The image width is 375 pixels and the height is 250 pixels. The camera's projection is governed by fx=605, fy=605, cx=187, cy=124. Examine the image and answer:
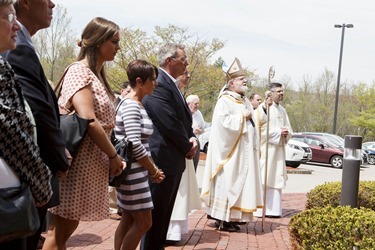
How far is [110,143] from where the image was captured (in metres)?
3.69

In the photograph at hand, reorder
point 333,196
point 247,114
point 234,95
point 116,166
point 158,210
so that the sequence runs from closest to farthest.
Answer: point 116,166 < point 158,210 < point 247,114 < point 234,95 < point 333,196

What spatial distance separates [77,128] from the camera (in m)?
3.55

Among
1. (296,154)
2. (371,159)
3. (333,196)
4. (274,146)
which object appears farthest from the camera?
(371,159)

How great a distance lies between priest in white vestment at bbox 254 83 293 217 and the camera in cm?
969

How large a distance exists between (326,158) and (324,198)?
19.7 meters

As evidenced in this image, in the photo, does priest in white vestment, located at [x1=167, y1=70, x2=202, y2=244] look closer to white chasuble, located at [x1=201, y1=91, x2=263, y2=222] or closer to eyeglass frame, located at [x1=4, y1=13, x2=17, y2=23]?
white chasuble, located at [x1=201, y1=91, x2=263, y2=222]

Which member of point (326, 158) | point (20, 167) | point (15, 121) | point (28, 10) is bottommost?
point (326, 158)

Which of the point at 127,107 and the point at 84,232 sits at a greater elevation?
the point at 127,107

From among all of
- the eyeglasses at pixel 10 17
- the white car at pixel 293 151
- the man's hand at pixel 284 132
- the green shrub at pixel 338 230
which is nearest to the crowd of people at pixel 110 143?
the eyeglasses at pixel 10 17

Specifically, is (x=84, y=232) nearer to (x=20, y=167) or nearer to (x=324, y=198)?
(x=324, y=198)

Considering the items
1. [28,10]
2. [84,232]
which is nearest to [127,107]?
[28,10]

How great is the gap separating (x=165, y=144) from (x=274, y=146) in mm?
5029

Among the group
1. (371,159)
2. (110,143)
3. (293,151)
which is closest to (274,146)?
(110,143)

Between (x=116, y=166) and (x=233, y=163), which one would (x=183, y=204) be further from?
(x=116, y=166)
